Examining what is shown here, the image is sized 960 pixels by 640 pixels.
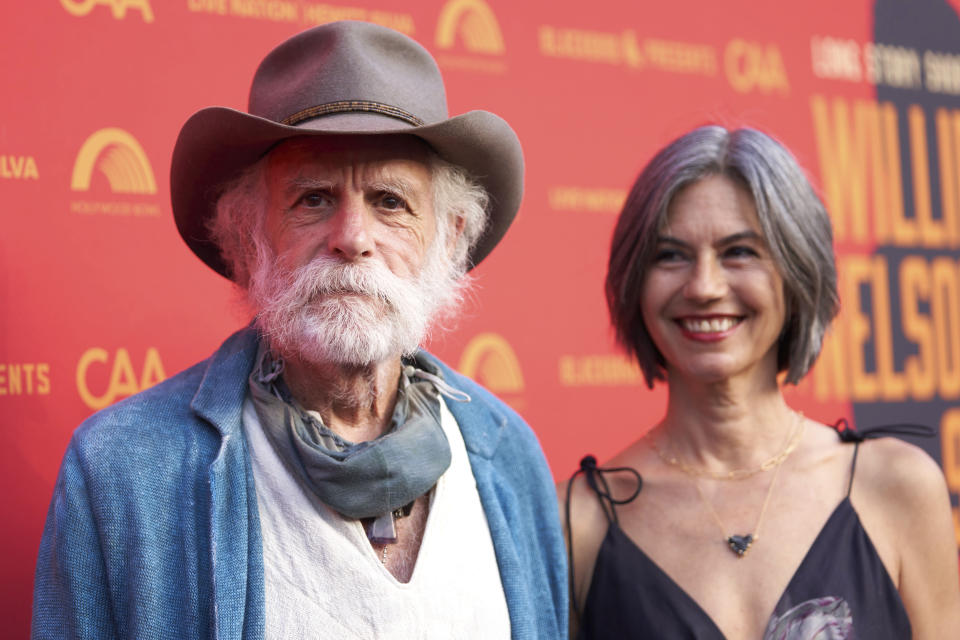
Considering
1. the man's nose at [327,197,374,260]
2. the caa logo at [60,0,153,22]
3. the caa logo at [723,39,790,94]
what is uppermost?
the caa logo at [723,39,790,94]

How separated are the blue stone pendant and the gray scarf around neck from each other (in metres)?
0.78

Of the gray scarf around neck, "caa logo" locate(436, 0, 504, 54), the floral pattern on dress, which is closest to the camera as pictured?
the gray scarf around neck

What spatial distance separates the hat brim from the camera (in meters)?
1.96

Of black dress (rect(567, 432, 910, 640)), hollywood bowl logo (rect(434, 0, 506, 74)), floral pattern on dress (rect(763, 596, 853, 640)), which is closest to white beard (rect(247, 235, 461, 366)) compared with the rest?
black dress (rect(567, 432, 910, 640))

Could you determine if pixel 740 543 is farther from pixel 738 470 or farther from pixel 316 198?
pixel 316 198

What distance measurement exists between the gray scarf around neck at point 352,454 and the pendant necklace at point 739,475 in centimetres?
77

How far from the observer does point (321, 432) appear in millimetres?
1974

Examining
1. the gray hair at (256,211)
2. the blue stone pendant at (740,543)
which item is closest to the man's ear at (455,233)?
the gray hair at (256,211)

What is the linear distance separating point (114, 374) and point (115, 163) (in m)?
0.55

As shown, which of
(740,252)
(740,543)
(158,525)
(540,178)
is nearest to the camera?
(158,525)

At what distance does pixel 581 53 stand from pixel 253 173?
1.66m

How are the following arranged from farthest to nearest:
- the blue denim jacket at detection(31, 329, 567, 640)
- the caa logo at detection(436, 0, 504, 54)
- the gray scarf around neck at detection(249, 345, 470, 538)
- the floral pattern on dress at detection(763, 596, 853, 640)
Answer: the caa logo at detection(436, 0, 504, 54) < the floral pattern on dress at detection(763, 596, 853, 640) < the gray scarf around neck at detection(249, 345, 470, 538) < the blue denim jacket at detection(31, 329, 567, 640)

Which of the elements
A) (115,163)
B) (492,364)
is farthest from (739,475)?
(115,163)

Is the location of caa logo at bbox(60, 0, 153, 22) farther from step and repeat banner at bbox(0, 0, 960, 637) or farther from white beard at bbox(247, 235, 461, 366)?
white beard at bbox(247, 235, 461, 366)
